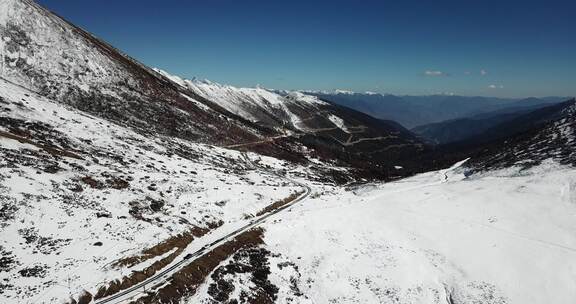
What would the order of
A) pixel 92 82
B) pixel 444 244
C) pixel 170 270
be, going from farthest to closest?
pixel 92 82, pixel 444 244, pixel 170 270

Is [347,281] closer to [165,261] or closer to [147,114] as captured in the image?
[165,261]

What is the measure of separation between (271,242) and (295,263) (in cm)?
456

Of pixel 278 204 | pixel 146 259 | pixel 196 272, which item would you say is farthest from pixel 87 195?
pixel 278 204

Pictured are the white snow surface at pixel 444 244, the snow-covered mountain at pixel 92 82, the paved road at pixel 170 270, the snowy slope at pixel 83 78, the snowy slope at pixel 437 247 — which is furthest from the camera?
the snow-covered mountain at pixel 92 82

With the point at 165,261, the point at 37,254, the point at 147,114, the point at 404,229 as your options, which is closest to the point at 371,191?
the point at 404,229

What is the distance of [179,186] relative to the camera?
48.7 meters

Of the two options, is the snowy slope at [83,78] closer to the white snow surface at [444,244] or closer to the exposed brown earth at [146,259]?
the exposed brown earth at [146,259]

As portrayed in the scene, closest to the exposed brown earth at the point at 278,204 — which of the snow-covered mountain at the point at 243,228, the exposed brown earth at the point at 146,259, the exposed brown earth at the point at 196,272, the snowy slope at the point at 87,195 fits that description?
the snow-covered mountain at the point at 243,228

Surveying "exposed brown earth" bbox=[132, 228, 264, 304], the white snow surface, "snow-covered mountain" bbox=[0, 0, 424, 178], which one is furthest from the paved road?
"snow-covered mountain" bbox=[0, 0, 424, 178]

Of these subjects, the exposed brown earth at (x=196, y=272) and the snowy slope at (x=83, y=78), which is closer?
the exposed brown earth at (x=196, y=272)

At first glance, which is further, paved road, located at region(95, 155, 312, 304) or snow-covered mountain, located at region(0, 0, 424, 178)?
snow-covered mountain, located at region(0, 0, 424, 178)

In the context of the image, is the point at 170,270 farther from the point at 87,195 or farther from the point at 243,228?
the point at 87,195

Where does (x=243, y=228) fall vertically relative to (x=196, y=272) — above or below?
below

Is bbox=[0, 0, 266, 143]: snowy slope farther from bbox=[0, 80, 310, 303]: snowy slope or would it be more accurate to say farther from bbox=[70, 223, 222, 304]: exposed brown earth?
bbox=[70, 223, 222, 304]: exposed brown earth
